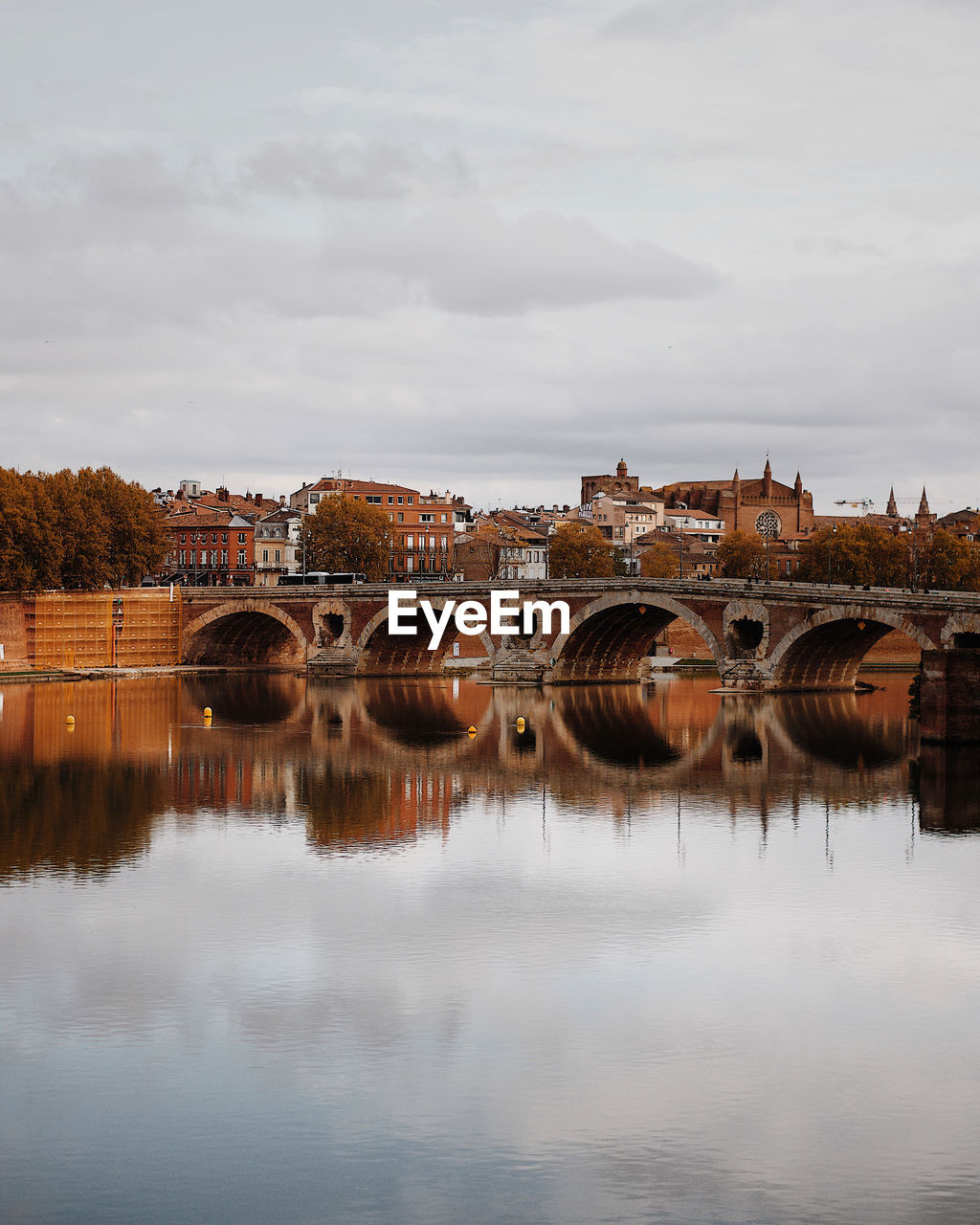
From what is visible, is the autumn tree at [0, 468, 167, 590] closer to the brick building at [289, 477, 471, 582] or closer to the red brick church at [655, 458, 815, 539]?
the brick building at [289, 477, 471, 582]

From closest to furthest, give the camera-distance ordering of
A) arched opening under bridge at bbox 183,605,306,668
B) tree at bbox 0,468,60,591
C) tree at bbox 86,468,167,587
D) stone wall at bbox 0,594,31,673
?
tree at bbox 0,468,60,591
stone wall at bbox 0,594,31,673
tree at bbox 86,468,167,587
arched opening under bridge at bbox 183,605,306,668

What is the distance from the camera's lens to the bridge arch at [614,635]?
76.3 meters

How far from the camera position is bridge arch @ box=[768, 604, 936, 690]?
65875 millimetres

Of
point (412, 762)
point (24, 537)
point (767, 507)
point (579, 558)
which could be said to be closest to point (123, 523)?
point (24, 537)

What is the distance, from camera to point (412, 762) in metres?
49.6

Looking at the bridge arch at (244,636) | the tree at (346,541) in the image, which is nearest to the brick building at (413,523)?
the tree at (346,541)

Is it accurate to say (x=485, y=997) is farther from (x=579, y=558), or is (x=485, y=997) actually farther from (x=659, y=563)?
(x=659, y=563)

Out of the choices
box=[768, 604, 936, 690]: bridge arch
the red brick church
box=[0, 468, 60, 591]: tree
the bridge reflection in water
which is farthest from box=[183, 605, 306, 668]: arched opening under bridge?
the red brick church

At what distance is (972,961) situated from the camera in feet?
81.6

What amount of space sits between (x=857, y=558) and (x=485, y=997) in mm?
89222

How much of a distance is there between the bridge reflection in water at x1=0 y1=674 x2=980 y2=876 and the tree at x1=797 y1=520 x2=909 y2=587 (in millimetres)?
32149

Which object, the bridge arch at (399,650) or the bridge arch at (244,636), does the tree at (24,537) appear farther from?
the bridge arch at (399,650)

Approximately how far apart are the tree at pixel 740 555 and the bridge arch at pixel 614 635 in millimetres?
38335

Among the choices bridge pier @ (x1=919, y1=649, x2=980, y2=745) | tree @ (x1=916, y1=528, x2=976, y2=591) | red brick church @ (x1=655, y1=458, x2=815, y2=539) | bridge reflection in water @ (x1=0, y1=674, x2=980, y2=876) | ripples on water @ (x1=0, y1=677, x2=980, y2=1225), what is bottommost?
ripples on water @ (x1=0, y1=677, x2=980, y2=1225)
